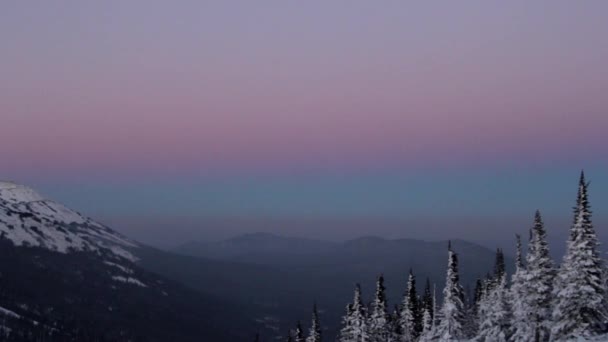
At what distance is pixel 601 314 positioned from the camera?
46969mm

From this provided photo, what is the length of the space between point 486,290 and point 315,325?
32.9 metres

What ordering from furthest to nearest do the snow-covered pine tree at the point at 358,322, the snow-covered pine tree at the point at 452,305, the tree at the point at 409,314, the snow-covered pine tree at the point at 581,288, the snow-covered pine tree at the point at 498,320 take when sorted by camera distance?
1. the tree at the point at 409,314
2. the snow-covered pine tree at the point at 498,320
3. the snow-covered pine tree at the point at 358,322
4. the snow-covered pine tree at the point at 452,305
5. the snow-covered pine tree at the point at 581,288

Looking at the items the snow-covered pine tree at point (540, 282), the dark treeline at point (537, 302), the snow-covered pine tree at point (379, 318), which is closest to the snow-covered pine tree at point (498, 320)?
the dark treeline at point (537, 302)

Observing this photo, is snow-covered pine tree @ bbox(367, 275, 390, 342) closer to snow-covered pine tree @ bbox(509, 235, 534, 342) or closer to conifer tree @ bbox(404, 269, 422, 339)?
conifer tree @ bbox(404, 269, 422, 339)

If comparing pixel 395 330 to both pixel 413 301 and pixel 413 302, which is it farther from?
pixel 413 301

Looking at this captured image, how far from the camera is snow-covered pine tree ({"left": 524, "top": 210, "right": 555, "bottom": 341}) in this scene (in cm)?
5453

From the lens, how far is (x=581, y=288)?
46.4m

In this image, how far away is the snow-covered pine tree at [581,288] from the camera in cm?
4662

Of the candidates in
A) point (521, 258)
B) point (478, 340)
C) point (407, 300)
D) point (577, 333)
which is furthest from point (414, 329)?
point (577, 333)

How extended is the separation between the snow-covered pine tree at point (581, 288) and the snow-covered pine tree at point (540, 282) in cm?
514

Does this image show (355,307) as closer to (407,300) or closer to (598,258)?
(407,300)

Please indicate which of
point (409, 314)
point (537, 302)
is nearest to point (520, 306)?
point (537, 302)

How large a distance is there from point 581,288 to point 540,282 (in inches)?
321

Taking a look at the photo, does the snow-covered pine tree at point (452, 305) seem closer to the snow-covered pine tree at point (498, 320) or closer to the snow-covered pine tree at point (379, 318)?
the snow-covered pine tree at point (498, 320)
